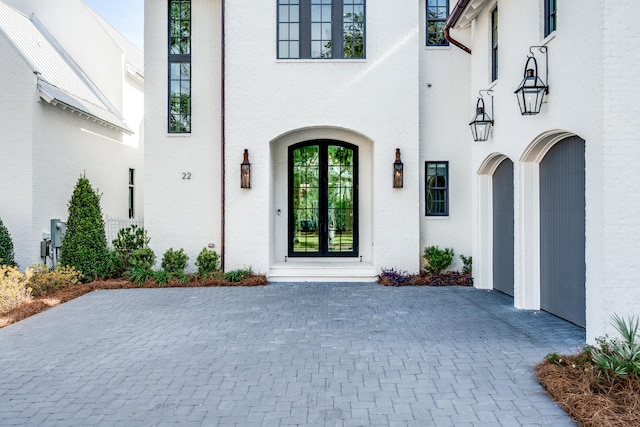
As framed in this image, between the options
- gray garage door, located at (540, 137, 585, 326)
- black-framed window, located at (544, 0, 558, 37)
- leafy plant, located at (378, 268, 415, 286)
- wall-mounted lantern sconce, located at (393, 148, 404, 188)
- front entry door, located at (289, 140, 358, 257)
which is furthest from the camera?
front entry door, located at (289, 140, 358, 257)

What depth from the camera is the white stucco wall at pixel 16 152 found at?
35.7ft

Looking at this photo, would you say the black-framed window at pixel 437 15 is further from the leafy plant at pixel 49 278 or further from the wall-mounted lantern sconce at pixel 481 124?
the leafy plant at pixel 49 278

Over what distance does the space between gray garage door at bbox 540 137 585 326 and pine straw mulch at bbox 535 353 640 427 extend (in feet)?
6.45

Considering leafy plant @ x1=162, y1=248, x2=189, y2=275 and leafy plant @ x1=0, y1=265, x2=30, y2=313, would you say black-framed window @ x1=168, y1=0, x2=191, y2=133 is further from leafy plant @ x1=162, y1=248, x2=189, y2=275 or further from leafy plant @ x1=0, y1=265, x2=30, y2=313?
leafy plant @ x1=0, y1=265, x2=30, y2=313

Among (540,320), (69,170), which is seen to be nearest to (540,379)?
(540,320)

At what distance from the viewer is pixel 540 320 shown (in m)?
7.09

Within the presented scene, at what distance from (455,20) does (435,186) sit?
3692mm

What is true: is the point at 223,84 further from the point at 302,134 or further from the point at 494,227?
the point at 494,227

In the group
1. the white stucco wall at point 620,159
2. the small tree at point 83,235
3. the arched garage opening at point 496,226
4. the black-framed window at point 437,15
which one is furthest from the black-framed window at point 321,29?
the white stucco wall at point 620,159

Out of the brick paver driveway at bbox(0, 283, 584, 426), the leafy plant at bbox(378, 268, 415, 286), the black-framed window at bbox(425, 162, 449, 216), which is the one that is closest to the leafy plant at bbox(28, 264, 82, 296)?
the brick paver driveway at bbox(0, 283, 584, 426)

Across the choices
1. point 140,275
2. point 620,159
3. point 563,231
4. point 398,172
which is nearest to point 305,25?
point 398,172

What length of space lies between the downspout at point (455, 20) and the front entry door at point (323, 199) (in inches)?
130

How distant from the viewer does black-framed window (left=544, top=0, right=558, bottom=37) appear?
6.63 meters

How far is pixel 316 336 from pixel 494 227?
4.82 m
